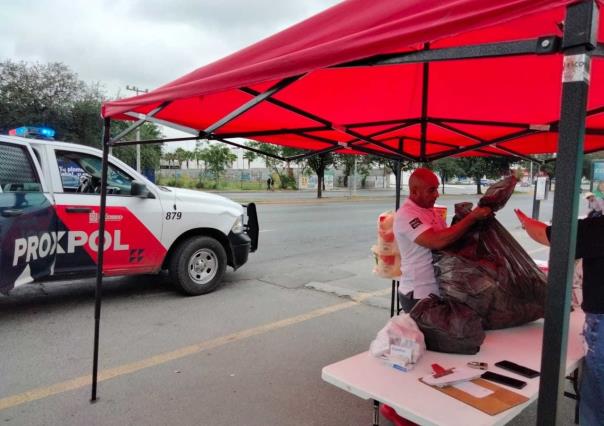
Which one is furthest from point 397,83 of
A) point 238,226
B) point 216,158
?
point 216,158

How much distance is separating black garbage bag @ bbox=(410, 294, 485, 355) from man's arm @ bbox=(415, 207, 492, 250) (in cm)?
47

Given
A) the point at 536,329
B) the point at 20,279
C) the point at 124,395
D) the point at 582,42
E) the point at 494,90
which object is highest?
the point at 494,90

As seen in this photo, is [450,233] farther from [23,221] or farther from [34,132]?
[34,132]

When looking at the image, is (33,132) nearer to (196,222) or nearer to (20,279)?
(20,279)

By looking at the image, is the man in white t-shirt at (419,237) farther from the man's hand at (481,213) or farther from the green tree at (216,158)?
the green tree at (216,158)

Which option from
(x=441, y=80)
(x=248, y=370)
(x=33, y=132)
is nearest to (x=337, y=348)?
(x=248, y=370)

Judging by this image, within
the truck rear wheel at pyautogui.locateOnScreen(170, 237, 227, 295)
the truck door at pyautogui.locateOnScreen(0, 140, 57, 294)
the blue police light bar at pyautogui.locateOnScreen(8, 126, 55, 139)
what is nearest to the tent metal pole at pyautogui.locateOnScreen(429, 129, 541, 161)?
the truck rear wheel at pyautogui.locateOnScreen(170, 237, 227, 295)

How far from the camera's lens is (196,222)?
5.88 m

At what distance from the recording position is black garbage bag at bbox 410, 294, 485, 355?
7.40 ft

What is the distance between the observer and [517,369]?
2.09 meters

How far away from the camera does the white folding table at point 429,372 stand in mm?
1705

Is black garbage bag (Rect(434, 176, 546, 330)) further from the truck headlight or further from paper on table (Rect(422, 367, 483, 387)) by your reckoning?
the truck headlight

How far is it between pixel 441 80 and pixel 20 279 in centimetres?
429

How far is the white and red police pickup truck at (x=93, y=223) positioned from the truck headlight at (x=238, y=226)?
14 millimetres
